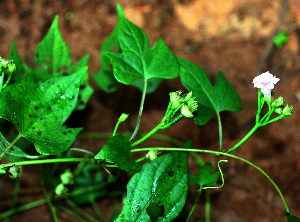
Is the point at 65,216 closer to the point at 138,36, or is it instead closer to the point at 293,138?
the point at 138,36

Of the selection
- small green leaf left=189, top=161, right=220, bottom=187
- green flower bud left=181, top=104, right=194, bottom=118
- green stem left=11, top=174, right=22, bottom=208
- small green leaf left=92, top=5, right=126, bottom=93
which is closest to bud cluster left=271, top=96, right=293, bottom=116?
green flower bud left=181, top=104, right=194, bottom=118

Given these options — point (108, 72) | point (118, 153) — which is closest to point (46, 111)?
point (118, 153)

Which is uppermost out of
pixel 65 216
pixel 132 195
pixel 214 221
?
pixel 132 195

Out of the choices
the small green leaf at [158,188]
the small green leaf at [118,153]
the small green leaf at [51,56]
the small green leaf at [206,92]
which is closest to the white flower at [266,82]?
the small green leaf at [206,92]

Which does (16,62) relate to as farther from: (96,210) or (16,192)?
(96,210)

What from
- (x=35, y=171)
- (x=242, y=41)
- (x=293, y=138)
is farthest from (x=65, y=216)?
(x=242, y=41)

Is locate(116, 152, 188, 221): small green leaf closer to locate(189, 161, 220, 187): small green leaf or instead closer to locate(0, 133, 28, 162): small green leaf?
locate(189, 161, 220, 187): small green leaf

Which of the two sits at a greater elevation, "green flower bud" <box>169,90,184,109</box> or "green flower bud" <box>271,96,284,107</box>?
"green flower bud" <box>169,90,184,109</box>
